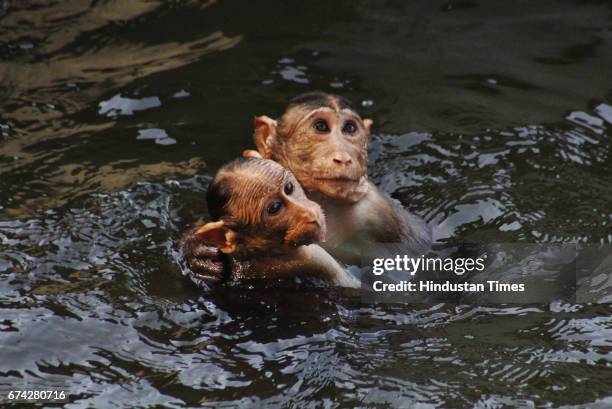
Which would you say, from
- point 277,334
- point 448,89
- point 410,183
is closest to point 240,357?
point 277,334

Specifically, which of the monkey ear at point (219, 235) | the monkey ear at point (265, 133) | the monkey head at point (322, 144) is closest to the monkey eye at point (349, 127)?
the monkey head at point (322, 144)

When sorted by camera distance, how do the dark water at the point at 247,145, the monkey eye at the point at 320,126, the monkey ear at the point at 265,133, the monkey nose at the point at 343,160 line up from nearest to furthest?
the dark water at the point at 247,145 → the monkey nose at the point at 343,160 → the monkey eye at the point at 320,126 → the monkey ear at the point at 265,133

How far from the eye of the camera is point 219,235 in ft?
20.9

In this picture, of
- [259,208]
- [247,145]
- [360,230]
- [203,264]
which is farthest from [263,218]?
[247,145]

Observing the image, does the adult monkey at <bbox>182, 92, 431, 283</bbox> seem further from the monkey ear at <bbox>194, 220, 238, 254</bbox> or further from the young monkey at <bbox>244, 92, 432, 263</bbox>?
the monkey ear at <bbox>194, 220, 238, 254</bbox>

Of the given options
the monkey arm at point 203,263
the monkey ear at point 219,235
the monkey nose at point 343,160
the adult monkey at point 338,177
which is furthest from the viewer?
the adult monkey at point 338,177

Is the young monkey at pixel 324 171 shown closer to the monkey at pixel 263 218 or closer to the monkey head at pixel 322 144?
the monkey head at pixel 322 144

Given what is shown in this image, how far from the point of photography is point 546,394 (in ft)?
18.3

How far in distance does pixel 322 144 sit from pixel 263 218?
96 cm

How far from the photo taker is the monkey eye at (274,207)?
6340 millimetres

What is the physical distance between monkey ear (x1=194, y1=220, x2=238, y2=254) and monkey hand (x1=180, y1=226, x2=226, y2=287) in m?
0.28

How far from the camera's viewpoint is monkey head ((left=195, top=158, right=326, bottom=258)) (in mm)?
6316

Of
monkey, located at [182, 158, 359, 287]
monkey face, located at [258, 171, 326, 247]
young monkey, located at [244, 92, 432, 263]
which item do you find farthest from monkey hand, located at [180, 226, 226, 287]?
young monkey, located at [244, 92, 432, 263]

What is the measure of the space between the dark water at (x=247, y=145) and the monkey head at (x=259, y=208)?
0.45 m
